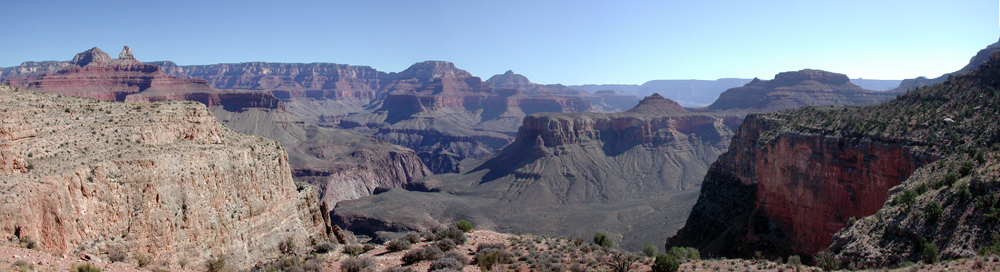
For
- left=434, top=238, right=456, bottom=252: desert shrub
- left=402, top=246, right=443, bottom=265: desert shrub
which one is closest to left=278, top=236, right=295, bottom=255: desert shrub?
left=402, top=246, right=443, bottom=265: desert shrub

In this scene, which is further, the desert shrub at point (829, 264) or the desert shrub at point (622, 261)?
the desert shrub at point (622, 261)

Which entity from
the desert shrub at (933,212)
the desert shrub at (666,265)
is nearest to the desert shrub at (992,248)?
the desert shrub at (933,212)

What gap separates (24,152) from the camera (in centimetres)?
1898

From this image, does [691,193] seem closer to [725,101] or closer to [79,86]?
[725,101]

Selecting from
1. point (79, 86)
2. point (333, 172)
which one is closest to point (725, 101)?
point (333, 172)

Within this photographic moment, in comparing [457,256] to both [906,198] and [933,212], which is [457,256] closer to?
[933,212]

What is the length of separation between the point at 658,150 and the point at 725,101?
52.7m

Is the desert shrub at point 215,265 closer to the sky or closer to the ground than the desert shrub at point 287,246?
closer to the sky

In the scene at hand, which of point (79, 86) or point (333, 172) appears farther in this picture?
point (79, 86)

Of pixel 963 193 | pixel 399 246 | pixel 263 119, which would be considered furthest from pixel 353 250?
pixel 263 119

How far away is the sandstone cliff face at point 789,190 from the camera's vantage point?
3088cm

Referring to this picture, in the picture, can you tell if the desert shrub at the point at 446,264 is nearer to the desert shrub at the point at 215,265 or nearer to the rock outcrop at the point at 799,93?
the desert shrub at the point at 215,265

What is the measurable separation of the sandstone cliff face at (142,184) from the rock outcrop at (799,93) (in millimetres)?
112723

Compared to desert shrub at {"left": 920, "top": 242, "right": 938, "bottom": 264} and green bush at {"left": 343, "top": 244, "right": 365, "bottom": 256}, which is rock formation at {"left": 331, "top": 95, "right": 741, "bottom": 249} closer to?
green bush at {"left": 343, "top": 244, "right": 365, "bottom": 256}
